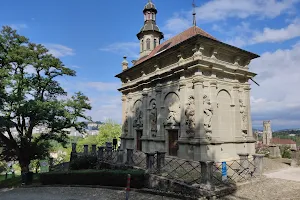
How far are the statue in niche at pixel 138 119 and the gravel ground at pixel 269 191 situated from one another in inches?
451

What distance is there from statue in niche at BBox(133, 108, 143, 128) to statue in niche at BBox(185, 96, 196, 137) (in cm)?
676

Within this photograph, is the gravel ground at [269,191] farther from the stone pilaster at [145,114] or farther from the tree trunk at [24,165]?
the tree trunk at [24,165]

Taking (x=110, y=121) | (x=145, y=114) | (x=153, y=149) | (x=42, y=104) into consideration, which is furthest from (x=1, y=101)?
(x=110, y=121)

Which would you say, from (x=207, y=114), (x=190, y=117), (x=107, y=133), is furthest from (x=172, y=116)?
(x=107, y=133)

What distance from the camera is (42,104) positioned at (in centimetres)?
2027

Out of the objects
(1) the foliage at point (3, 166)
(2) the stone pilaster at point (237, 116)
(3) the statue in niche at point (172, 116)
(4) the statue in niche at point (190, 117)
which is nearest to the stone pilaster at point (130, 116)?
(3) the statue in niche at point (172, 116)

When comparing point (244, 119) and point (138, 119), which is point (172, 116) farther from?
point (138, 119)

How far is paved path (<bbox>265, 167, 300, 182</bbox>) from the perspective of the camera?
40.4ft

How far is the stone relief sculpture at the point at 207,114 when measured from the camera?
13984 millimetres

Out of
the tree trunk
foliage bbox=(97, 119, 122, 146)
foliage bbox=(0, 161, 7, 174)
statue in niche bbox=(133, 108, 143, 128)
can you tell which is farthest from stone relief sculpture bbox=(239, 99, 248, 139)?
foliage bbox=(0, 161, 7, 174)

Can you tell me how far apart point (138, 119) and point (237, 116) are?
886 cm

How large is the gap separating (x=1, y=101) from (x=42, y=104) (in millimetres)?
3394

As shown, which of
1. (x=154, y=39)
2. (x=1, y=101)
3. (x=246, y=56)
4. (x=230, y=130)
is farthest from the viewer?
(x=154, y=39)

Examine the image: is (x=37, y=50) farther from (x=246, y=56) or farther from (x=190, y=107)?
(x=246, y=56)
